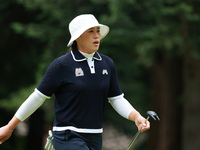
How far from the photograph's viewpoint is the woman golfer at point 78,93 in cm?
386

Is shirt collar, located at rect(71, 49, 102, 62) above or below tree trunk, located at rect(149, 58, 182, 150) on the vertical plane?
above

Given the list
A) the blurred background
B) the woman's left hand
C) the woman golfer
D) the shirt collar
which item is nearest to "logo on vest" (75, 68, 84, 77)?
the woman golfer

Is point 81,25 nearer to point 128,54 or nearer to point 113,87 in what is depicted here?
point 113,87

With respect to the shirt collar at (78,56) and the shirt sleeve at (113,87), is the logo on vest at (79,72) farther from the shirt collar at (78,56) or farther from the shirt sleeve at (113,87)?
the shirt sleeve at (113,87)

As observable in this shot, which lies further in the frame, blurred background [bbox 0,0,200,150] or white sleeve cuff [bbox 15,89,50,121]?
blurred background [bbox 0,0,200,150]

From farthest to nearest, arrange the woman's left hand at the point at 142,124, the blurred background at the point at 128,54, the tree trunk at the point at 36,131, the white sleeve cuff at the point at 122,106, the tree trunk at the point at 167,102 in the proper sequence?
the tree trunk at the point at 36,131, the tree trunk at the point at 167,102, the blurred background at the point at 128,54, the white sleeve cuff at the point at 122,106, the woman's left hand at the point at 142,124

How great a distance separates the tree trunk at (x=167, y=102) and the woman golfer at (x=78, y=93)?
10423mm

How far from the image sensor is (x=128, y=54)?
11289mm

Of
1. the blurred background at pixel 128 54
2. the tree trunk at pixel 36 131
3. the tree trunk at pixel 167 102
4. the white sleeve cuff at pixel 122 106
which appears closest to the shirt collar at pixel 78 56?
the white sleeve cuff at pixel 122 106

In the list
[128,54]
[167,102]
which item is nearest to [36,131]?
[167,102]

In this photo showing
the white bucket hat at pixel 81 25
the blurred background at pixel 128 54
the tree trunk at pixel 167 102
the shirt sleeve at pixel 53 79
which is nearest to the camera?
the shirt sleeve at pixel 53 79

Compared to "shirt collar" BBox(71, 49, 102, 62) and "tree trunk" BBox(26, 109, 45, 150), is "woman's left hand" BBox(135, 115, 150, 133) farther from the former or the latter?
"tree trunk" BBox(26, 109, 45, 150)

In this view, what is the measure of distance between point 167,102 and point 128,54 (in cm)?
401

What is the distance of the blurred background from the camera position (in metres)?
9.66
